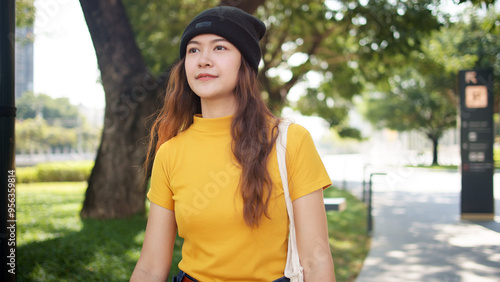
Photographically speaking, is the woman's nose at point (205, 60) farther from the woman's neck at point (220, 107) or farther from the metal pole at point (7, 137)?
the metal pole at point (7, 137)

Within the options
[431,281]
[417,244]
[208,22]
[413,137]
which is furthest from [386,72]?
[413,137]

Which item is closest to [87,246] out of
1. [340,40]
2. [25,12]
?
[25,12]

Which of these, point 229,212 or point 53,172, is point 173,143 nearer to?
point 229,212

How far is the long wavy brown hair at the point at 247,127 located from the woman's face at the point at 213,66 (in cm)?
6

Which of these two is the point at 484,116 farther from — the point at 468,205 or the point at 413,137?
the point at 413,137

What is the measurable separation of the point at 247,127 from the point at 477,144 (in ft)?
28.4

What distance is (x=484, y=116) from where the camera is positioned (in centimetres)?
904

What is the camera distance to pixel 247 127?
183cm

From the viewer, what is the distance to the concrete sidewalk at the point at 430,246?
5211mm

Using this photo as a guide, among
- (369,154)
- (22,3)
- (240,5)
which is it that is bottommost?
(369,154)

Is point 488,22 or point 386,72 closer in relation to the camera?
point 488,22

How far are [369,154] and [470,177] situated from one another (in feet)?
145

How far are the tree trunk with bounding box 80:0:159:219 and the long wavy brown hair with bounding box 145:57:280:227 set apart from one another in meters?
4.98

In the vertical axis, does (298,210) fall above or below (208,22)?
below
